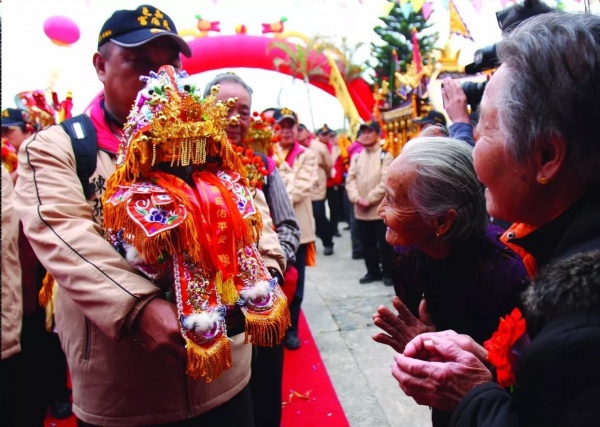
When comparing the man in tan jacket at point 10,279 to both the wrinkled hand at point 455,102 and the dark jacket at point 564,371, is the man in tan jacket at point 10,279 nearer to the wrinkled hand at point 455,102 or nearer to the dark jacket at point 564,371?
the dark jacket at point 564,371

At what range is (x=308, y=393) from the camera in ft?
10.2

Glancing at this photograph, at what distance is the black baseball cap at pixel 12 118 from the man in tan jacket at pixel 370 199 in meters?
3.44

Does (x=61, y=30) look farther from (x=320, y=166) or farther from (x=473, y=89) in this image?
(x=473, y=89)

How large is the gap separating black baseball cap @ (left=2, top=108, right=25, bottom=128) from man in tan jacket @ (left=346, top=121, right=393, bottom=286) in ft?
11.3

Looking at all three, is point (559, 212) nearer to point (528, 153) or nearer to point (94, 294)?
point (528, 153)

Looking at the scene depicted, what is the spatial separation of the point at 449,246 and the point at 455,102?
3.36 feet

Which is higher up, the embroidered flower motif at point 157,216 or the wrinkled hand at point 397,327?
the embroidered flower motif at point 157,216

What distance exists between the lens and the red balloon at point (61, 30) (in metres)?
7.39

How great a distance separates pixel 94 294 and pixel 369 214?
460cm

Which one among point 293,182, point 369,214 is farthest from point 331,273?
point 293,182

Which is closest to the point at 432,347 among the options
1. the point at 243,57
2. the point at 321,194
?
the point at 321,194


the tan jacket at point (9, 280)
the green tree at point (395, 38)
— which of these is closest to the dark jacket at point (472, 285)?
the tan jacket at point (9, 280)

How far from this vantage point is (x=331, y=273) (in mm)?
6277

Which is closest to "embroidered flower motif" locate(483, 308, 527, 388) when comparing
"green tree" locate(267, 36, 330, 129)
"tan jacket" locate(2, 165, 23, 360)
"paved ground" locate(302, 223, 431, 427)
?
"tan jacket" locate(2, 165, 23, 360)
